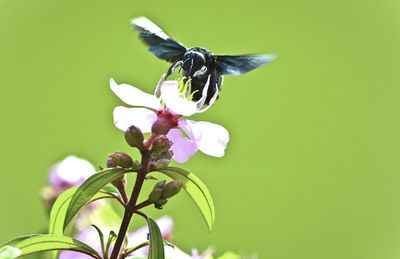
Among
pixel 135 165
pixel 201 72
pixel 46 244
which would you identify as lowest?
pixel 46 244

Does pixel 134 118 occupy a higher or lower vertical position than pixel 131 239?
higher

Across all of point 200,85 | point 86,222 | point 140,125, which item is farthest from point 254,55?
point 86,222

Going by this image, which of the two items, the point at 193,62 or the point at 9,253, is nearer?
the point at 9,253

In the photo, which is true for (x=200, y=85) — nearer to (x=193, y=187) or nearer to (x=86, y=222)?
(x=193, y=187)

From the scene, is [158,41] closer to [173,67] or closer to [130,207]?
[173,67]

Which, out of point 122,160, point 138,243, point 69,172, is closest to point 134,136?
point 122,160

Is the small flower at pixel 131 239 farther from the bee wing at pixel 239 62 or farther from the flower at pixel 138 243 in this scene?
the bee wing at pixel 239 62

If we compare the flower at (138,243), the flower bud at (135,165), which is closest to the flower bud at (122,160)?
the flower bud at (135,165)
